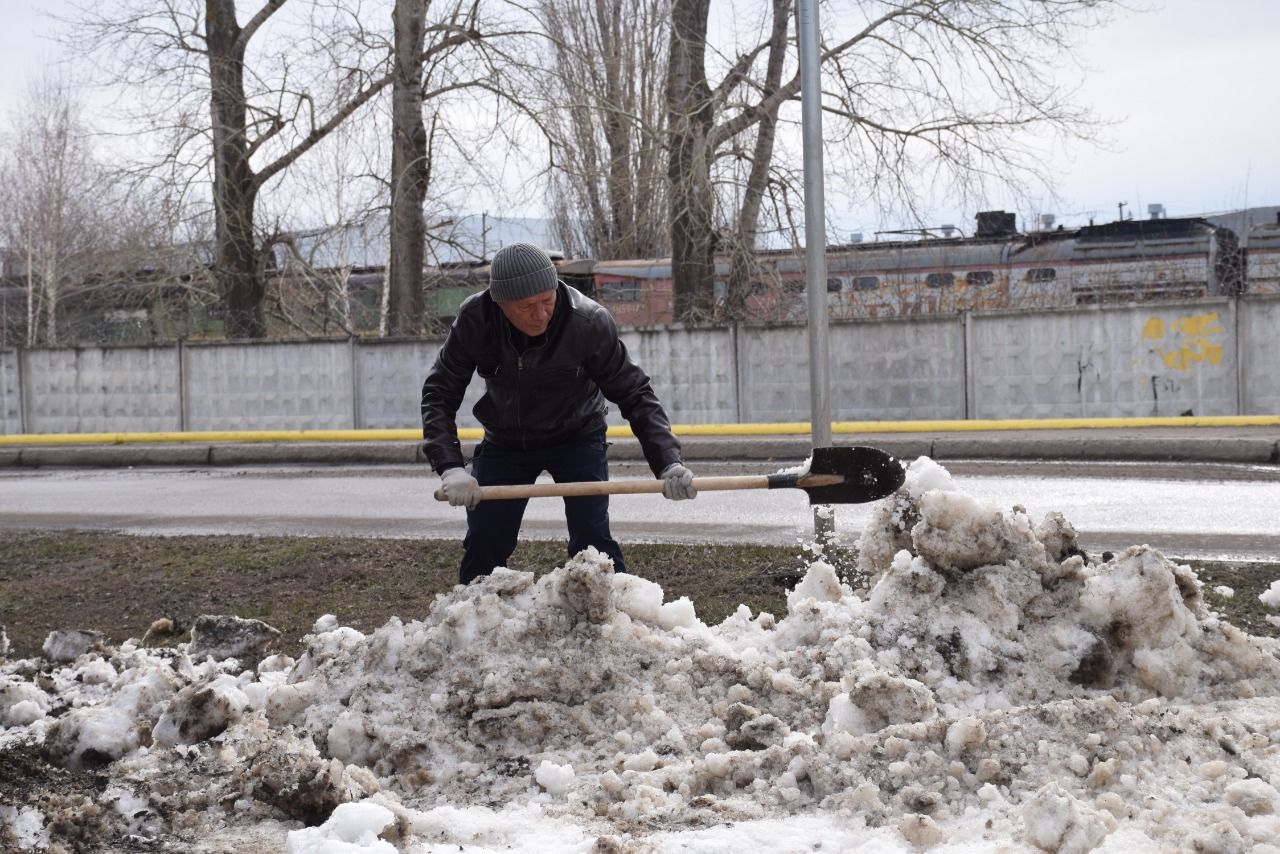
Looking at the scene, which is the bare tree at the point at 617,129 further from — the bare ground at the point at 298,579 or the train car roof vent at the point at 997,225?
the bare ground at the point at 298,579

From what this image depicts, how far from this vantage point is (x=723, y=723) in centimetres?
353

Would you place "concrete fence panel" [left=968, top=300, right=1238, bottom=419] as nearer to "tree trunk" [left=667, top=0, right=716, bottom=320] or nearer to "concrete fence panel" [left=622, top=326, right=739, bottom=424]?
"concrete fence panel" [left=622, top=326, right=739, bottom=424]

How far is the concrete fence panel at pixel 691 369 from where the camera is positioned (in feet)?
54.3

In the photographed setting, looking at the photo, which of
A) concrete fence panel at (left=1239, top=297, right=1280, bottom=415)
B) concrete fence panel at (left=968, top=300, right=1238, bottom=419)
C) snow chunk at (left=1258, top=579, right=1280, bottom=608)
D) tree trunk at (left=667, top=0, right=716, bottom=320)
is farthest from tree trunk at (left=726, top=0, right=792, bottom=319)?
snow chunk at (left=1258, top=579, right=1280, bottom=608)

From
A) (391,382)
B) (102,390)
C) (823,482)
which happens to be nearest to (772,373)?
(391,382)

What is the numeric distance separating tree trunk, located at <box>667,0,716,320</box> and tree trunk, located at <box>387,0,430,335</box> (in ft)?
13.8

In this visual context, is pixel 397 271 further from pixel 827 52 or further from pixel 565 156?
pixel 827 52

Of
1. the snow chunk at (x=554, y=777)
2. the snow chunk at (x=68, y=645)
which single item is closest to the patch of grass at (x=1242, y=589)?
the snow chunk at (x=554, y=777)

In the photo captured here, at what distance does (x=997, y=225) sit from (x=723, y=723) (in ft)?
64.1

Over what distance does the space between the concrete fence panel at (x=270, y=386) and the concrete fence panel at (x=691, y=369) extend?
13.7 feet

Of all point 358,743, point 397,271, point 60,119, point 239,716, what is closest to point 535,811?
point 358,743

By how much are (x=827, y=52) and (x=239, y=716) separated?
1453 cm

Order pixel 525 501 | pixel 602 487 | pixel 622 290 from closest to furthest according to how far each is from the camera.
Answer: pixel 602 487 < pixel 525 501 < pixel 622 290

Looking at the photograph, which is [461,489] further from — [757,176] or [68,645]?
[757,176]
